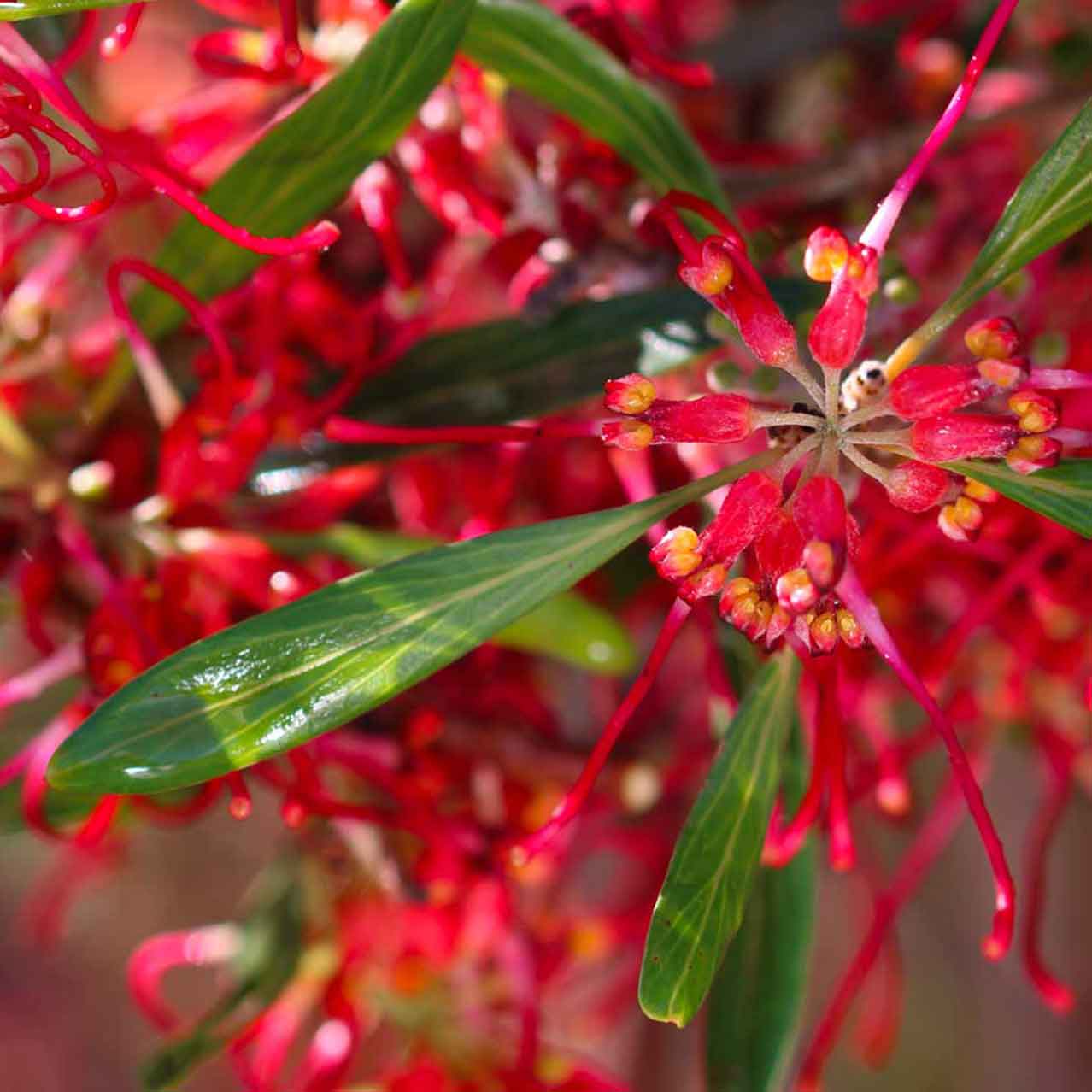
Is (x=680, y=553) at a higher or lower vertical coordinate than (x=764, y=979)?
higher

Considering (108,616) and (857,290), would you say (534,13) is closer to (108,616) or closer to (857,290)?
(857,290)

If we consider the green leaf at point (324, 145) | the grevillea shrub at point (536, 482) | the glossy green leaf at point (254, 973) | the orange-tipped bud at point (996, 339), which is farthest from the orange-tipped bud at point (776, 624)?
the glossy green leaf at point (254, 973)

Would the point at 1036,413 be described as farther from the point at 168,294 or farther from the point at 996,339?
the point at 168,294

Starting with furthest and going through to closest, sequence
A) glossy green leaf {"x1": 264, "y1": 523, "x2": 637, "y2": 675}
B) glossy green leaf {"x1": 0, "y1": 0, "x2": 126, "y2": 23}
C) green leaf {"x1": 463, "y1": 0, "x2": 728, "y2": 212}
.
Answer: glossy green leaf {"x1": 264, "y1": 523, "x2": 637, "y2": 675} < green leaf {"x1": 463, "y1": 0, "x2": 728, "y2": 212} < glossy green leaf {"x1": 0, "y1": 0, "x2": 126, "y2": 23}

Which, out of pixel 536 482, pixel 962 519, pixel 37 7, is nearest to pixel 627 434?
pixel 962 519

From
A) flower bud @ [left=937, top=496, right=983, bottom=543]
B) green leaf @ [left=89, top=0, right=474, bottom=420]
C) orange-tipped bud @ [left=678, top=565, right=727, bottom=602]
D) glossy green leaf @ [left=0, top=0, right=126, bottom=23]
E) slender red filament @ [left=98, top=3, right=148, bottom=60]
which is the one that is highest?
glossy green leaf @ [left=0, top=0, right=126, bottom=23]

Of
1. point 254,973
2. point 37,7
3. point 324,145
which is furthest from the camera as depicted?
point 254,973

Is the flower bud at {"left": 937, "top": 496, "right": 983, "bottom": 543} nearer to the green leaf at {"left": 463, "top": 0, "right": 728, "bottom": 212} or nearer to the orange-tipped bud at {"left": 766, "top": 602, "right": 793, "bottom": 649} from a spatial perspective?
the orange-tipped bud at {"left": 766, "top": 602, "right": 793, "bottom": 649}

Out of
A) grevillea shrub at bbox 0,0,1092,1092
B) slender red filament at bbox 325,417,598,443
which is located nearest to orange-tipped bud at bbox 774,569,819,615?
grevillea shrub at bbox 0,0,1092,1092
